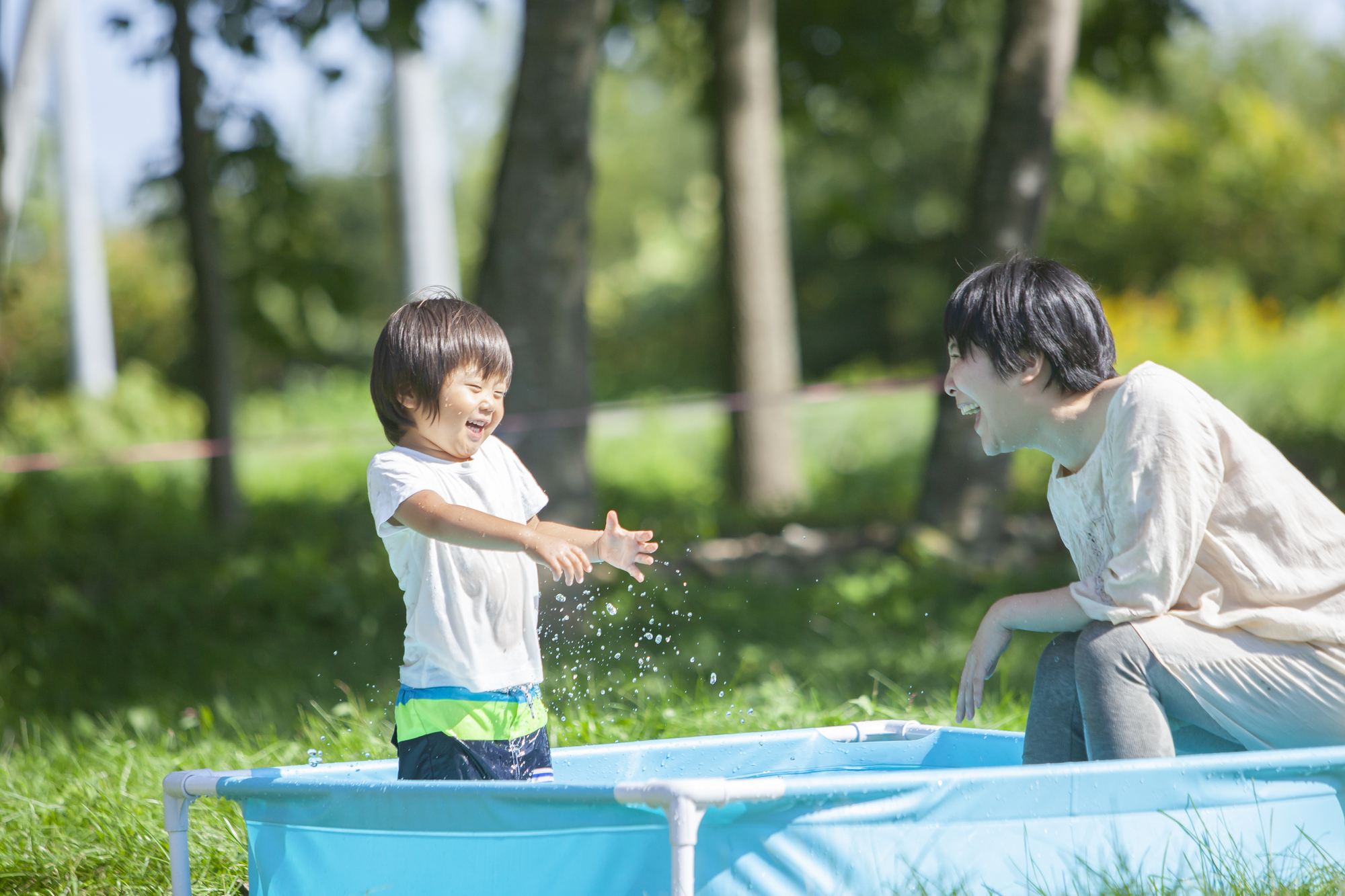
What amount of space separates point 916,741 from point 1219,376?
423 inches

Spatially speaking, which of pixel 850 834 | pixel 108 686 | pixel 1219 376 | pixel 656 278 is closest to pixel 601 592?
pixel 108 686

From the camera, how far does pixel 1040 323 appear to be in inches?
89.6

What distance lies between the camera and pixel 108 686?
5328mm

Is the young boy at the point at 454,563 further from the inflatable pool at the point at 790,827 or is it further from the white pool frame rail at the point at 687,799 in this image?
the white pool frame rail at the point at 687,799

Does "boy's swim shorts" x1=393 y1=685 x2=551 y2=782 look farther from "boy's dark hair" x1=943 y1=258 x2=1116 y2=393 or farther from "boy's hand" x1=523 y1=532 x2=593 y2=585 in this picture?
"boy's dark hair" x1=943 y1=258 x2=1116 y2=393

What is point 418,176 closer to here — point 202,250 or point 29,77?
point 202,250

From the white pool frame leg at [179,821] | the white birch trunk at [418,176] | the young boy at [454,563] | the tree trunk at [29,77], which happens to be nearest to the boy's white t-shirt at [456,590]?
the young boy at [454,563]

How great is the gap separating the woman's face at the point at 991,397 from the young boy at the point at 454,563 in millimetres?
661

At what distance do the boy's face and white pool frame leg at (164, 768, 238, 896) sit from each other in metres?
0.69

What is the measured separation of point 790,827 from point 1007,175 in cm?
564

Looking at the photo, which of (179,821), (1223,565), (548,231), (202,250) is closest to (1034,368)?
(1223,565)

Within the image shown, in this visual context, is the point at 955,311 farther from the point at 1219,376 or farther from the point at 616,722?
the point at 1219,376

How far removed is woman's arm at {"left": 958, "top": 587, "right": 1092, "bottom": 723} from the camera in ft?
7.52

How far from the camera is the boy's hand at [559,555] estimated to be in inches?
81.0
